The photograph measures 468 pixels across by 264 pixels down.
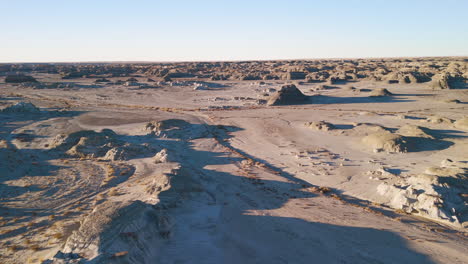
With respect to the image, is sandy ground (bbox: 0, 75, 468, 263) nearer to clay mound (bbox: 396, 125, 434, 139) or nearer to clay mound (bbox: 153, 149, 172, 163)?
clay mound (bbox: 153, 149, 172, 163)

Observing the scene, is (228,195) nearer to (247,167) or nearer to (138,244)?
(247,167)

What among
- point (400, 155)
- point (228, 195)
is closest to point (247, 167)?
point (228, 195)

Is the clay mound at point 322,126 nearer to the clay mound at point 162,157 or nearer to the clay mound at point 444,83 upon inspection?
the clay mound at point 162,157

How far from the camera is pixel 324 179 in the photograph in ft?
46.4

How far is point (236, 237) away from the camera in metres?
8.98

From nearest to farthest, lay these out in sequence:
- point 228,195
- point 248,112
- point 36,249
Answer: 1. point 36,249
2. point 228,195
3. point 248,112

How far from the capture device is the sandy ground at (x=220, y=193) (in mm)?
8125

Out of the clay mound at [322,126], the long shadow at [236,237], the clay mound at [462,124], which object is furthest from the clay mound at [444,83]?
the long shadow at [236,237]

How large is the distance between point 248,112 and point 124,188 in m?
21.1

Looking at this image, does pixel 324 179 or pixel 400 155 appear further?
pixel 400 155

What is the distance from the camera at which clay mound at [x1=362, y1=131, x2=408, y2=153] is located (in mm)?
17109

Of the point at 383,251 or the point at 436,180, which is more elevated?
the point at 436,180

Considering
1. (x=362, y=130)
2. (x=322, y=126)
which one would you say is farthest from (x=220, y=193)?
(x=362, y=130)

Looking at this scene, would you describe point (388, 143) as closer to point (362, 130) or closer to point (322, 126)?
point (362, 130)
